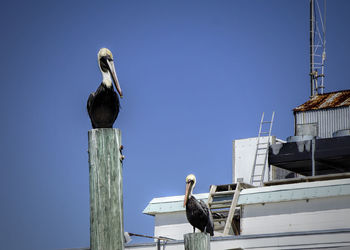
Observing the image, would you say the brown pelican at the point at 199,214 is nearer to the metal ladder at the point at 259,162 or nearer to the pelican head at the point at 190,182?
the pelican head at the point at 190,182

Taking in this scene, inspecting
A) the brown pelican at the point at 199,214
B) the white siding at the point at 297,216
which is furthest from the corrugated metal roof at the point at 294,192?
the brown pelican at the point at 199,214

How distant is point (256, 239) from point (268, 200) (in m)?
5.05

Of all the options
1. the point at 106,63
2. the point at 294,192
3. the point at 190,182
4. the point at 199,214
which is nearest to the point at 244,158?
the point at 294,192

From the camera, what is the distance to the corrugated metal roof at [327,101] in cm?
4109

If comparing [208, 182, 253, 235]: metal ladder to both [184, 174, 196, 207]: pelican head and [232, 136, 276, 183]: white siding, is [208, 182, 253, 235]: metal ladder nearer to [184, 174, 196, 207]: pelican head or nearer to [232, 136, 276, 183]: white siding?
[184, 174, 196, 207]: pelican head

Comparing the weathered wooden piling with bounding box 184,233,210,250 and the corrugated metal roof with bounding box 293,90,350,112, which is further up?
the corrugated metal roof with bounding box 293,90,350,112

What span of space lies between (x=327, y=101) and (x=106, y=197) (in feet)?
117

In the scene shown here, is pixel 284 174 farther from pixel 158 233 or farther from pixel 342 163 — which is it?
pixel 158 233

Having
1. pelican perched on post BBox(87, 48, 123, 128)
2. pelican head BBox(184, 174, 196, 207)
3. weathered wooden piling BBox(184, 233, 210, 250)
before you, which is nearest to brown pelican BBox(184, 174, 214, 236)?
pelican head BBox(184, 174, 196, 207)

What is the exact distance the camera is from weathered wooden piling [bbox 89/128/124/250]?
322 inches

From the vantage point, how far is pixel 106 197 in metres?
8.21

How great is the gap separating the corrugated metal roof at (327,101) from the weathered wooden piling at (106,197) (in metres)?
33.7

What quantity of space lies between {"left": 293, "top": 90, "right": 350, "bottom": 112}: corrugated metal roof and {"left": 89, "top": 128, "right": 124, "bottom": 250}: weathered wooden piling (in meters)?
33.7

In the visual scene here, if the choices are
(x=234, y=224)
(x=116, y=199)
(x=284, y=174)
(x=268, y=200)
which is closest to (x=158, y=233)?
(x=234, y=224)
